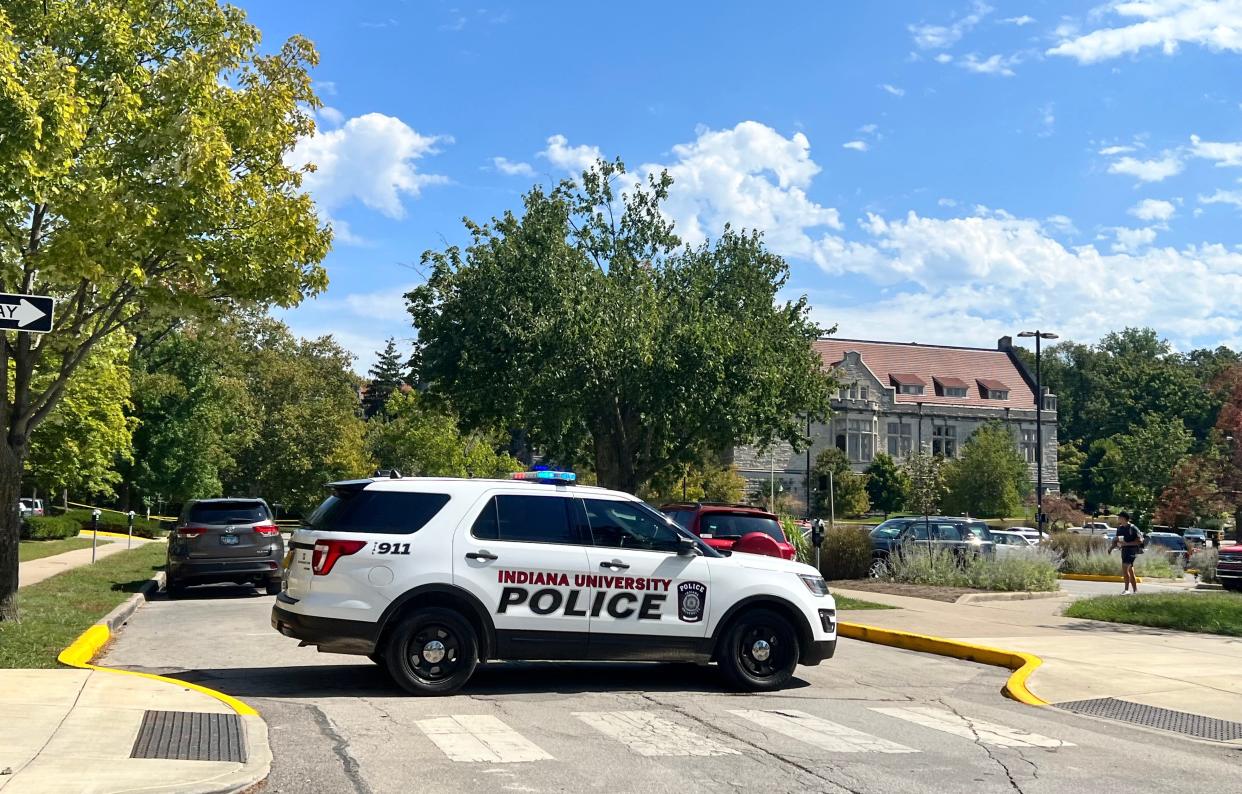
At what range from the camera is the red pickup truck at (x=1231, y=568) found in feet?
86.5

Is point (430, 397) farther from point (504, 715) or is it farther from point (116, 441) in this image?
point (504, 715)

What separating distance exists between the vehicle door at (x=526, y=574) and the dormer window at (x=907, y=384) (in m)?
93.2

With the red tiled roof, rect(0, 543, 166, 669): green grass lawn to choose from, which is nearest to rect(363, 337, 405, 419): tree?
the red tiled roof

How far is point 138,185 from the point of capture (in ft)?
45.8

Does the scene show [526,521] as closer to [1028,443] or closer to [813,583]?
[813,583]

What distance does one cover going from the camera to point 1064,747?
339 inches

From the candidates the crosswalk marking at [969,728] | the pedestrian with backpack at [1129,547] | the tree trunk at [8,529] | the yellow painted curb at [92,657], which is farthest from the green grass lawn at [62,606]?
the pedestrian with backpack at [1129,547]

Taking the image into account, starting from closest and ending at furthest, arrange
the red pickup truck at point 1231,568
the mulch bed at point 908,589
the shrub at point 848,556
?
the mulch bed at point 908,589, the shrub at point 848,556, the red pickup truck at point 1231,568

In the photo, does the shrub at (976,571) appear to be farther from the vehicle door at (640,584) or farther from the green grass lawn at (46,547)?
the green grass lawn at (46,547)

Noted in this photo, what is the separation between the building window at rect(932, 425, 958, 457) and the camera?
10044 cm

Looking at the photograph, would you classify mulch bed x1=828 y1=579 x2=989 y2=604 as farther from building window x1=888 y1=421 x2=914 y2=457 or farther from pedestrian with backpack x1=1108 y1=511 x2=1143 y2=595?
building window x1=888 y1=421 x2=914 y2=457

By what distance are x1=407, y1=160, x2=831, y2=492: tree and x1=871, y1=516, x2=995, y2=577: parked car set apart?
5.94 m

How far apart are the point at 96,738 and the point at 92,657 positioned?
16.5 feet

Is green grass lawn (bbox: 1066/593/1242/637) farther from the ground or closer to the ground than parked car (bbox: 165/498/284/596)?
closer to the ground
